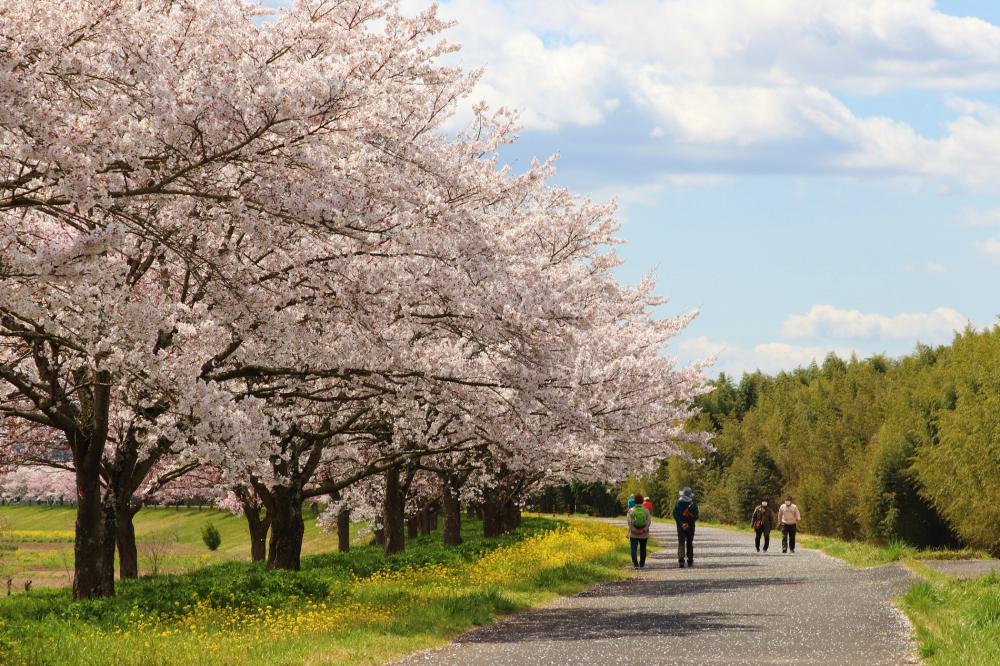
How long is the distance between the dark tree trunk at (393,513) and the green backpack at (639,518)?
5722mm

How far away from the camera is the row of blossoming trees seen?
10.9 m

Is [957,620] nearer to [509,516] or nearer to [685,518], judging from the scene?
[685,518]

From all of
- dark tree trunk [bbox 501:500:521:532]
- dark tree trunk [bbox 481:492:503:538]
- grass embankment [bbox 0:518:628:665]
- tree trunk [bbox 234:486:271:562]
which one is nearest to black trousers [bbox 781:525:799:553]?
dark tree trunk [bbox 481:492:503:538]

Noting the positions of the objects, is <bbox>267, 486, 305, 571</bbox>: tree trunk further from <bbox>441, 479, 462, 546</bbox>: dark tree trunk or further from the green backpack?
<bbox>441, 479, 462, 546</bbox>: dark tree trunk

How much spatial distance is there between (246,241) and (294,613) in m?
4.88

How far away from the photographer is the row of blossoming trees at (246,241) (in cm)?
1090

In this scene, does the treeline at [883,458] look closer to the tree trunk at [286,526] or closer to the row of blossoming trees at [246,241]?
the tree trunk at [286,526]

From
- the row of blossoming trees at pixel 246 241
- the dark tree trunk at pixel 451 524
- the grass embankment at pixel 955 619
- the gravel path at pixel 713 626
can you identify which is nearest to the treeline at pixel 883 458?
the dark tree trunk at pixel 451 524

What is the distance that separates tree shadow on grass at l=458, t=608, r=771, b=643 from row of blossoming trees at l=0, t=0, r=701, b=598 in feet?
9.27

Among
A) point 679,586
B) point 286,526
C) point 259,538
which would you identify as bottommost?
point 259,538

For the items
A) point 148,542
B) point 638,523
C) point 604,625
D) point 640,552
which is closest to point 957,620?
point 604,625

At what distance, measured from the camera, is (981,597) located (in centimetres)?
1486

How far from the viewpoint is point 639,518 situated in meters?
28.0

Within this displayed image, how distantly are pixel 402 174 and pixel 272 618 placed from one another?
5.80 m
